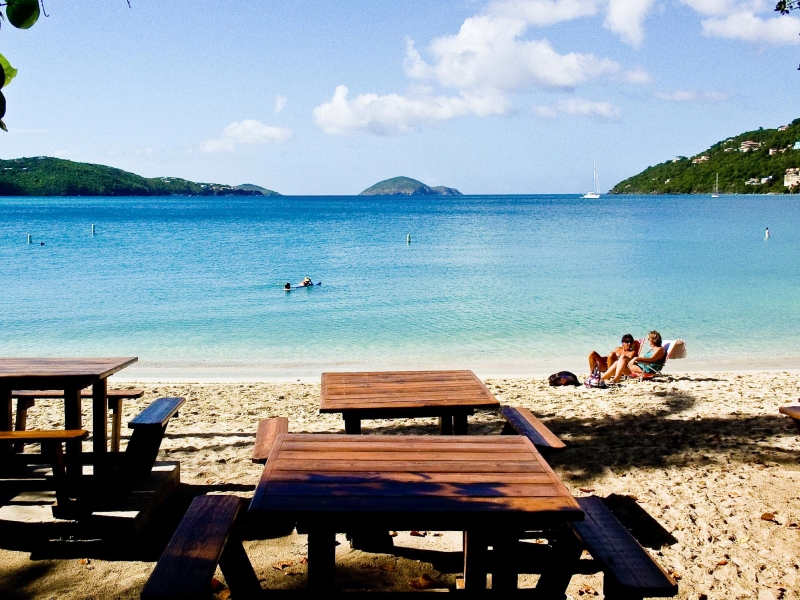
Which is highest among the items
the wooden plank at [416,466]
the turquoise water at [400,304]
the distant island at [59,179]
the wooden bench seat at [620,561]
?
the distant island at [59,179]

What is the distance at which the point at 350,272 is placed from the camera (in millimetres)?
29812

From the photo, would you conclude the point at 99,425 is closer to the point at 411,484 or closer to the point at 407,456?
the point at 407,456

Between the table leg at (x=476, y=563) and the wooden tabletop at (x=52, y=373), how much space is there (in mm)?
2446

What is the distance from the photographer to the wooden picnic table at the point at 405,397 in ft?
15.0

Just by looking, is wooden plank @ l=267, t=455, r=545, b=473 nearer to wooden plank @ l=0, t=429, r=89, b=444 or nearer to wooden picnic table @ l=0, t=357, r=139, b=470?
wooden plank @ l=0, t=429, r=89, b=444

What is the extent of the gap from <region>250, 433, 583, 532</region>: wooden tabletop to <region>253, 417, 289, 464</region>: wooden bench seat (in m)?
0.50

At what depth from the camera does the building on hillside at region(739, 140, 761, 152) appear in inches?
6506

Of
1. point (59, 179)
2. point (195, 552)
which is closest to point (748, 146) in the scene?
point (59, 179)

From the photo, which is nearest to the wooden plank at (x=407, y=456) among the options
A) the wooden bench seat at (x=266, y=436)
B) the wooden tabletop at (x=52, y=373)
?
the wooden bench seat at (x=266, y=436)

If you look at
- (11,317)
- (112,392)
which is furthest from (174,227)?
(112,392)

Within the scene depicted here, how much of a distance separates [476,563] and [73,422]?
2.71 metres

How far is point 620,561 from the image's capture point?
9.11ft

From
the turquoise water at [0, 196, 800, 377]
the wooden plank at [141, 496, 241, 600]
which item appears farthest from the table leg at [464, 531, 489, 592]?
the turquoise water at [0, 196, 800, 377]

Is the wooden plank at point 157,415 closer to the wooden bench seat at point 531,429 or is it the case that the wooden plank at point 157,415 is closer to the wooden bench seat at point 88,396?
the wooden bench seat at point 88,396
